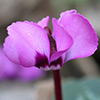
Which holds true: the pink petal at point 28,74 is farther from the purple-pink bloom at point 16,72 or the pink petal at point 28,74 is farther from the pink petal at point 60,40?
the pink petal at point 60,40

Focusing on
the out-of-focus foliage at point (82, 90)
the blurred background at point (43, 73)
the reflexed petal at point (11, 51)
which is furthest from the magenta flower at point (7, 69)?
the reflexed petal at point (11, 51)

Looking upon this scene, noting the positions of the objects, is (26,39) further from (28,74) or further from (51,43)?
(28,74)

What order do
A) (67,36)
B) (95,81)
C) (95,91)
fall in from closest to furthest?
(67,36), (95,91), (95,81)

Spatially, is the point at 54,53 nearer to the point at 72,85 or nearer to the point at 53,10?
the point at 72,85

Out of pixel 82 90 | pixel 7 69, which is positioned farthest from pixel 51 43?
pixel 7 69

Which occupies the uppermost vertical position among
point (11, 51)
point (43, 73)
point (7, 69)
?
point (11, 51)

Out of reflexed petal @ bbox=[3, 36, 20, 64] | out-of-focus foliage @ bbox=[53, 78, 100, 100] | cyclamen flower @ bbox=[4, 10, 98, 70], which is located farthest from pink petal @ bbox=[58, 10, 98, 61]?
out-of-focus foliage @ bbox=[53, 78, 100, 100]

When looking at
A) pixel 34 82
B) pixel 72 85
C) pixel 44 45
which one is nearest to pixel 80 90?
pixel 72 85
